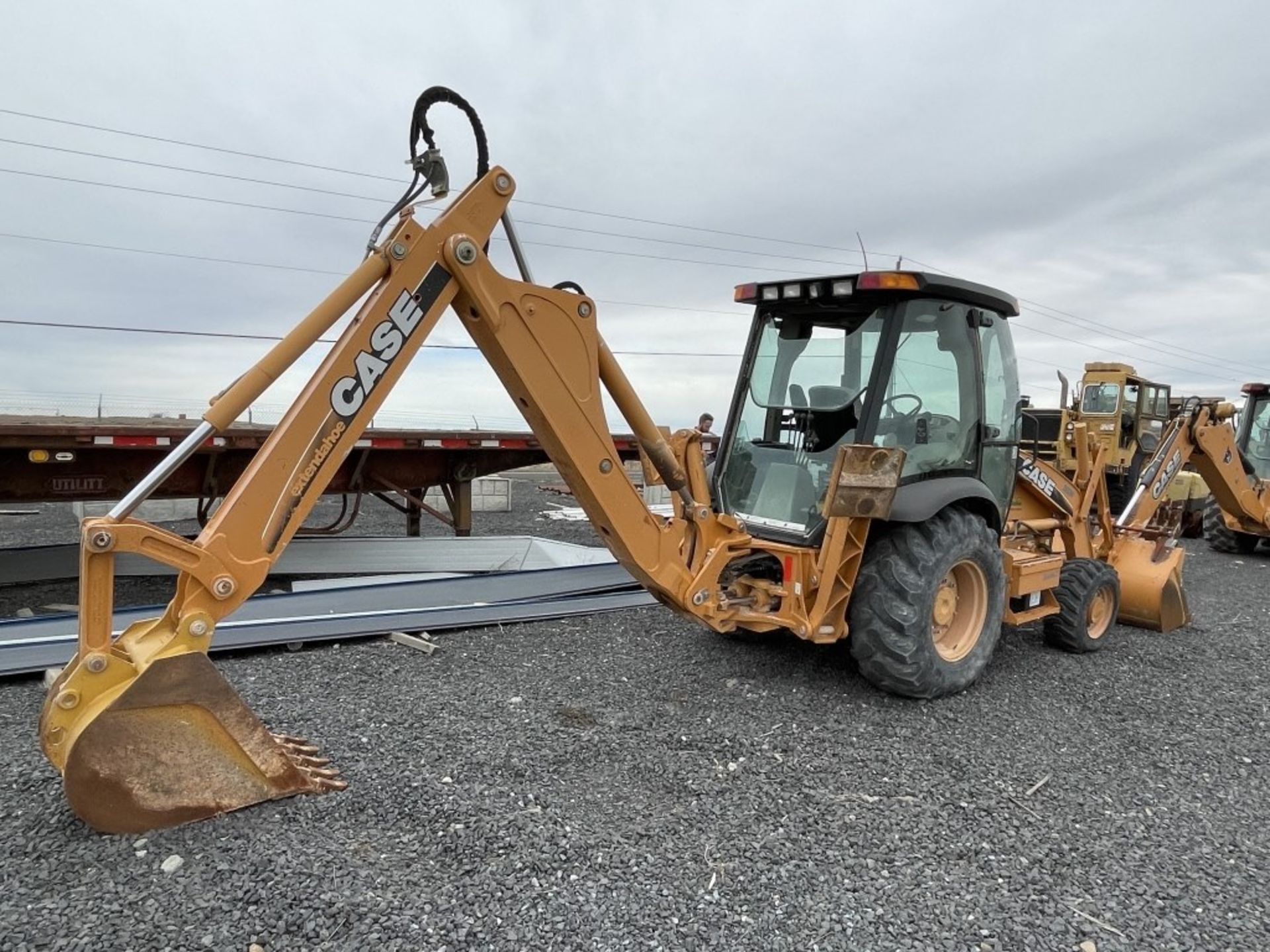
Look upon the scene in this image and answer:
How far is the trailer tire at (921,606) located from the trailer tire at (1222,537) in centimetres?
777

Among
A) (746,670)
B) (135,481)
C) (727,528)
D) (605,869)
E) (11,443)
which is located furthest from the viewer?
(135,481)

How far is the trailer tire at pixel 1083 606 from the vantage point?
5.31 m

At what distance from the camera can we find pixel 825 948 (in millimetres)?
2455

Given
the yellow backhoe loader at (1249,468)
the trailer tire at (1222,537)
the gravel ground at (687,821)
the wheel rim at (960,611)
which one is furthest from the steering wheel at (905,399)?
the trailer tire at (1222,537)

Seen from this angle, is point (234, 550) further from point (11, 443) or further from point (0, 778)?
point (11, 443)

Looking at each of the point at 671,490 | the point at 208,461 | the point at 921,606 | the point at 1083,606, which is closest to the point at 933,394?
the point at 921,606

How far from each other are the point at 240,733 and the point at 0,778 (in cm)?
105

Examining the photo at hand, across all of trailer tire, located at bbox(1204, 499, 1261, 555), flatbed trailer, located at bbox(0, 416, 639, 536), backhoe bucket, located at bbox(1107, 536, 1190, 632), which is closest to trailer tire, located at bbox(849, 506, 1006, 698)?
flatbed trailer, located at bbox(0, 416, 639, 536)

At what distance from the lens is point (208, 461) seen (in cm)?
678

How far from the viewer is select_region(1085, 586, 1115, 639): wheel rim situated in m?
5.50

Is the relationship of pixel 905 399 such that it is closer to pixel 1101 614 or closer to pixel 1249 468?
pixel 1101 614

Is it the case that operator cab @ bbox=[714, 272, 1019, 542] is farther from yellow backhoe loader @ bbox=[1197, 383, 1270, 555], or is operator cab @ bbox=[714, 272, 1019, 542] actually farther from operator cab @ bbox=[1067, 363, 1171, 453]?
operator cab @ bbox=[1067, 363, 1171, 453]

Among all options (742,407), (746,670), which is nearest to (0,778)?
(746,670)

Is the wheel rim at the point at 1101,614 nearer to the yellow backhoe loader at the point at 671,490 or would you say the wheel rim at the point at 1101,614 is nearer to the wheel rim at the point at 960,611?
the yellow backhoe loader at the point at 671,490
